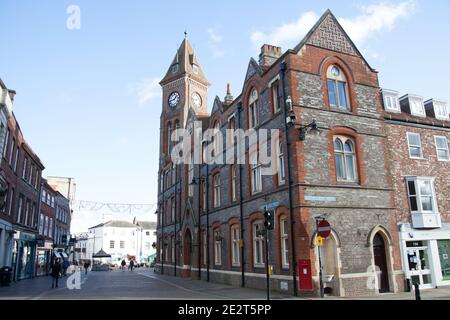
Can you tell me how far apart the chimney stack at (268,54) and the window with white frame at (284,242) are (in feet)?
31.3

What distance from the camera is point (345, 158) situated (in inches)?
678

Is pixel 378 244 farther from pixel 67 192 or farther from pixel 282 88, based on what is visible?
pixel 67 192

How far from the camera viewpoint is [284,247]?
1648 centimetres

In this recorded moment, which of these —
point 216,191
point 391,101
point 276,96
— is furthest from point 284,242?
point 391,101

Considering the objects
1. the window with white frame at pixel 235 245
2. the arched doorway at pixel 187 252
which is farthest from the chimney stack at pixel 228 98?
the arched doorway at pixel 187 252

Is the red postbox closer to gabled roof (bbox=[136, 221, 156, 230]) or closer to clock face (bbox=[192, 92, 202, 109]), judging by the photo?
clock face (bbox=[192, 92, 202, 109])

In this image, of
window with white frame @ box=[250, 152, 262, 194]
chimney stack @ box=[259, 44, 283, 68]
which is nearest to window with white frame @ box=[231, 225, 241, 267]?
window with white frame @ box=[250, 152, 262, 194]

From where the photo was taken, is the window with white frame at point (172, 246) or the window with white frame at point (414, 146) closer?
the window with white frame at point (414, 146)

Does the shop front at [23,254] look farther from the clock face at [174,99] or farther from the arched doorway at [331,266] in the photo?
the arched doorway at [331,266]

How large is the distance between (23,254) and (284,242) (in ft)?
73.2

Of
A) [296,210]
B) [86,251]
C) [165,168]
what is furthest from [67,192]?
[296,210]

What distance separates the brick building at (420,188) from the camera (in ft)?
58.1

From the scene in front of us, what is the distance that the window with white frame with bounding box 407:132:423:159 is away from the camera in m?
19.3

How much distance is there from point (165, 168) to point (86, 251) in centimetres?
5589
